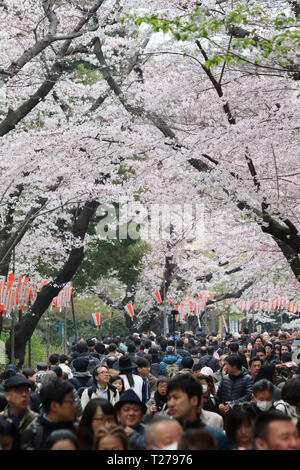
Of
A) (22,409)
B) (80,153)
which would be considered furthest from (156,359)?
(22,409)

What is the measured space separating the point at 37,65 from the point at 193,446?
16.1m

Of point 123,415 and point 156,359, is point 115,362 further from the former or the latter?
point 123,415

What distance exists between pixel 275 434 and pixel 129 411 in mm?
1938

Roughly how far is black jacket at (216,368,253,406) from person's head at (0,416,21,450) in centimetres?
435

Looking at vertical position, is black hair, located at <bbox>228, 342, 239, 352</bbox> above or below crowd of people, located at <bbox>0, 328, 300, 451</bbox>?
above

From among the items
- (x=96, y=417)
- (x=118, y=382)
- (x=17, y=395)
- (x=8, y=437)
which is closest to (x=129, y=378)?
(x=118, y=382)

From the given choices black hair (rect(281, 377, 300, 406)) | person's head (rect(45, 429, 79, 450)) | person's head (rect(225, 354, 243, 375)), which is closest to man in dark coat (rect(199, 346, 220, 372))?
person's head (rect(225, 354, 243, 375))

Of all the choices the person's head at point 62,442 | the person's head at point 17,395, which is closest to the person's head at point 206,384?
the person's head at point 17,395

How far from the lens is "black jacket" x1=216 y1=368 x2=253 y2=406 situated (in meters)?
8.91

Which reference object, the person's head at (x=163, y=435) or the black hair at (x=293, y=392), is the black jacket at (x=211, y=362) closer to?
the black hair at (x=293, y=392)

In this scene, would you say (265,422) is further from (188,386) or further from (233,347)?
(233,347)

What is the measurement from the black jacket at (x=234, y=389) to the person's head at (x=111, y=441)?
4325mm

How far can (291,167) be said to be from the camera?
13883 mm

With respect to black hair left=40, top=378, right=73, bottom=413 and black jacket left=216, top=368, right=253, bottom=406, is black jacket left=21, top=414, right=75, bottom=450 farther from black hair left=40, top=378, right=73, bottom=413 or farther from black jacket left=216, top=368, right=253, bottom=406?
black jacket left=216, top=368, right=253, bottom=406
